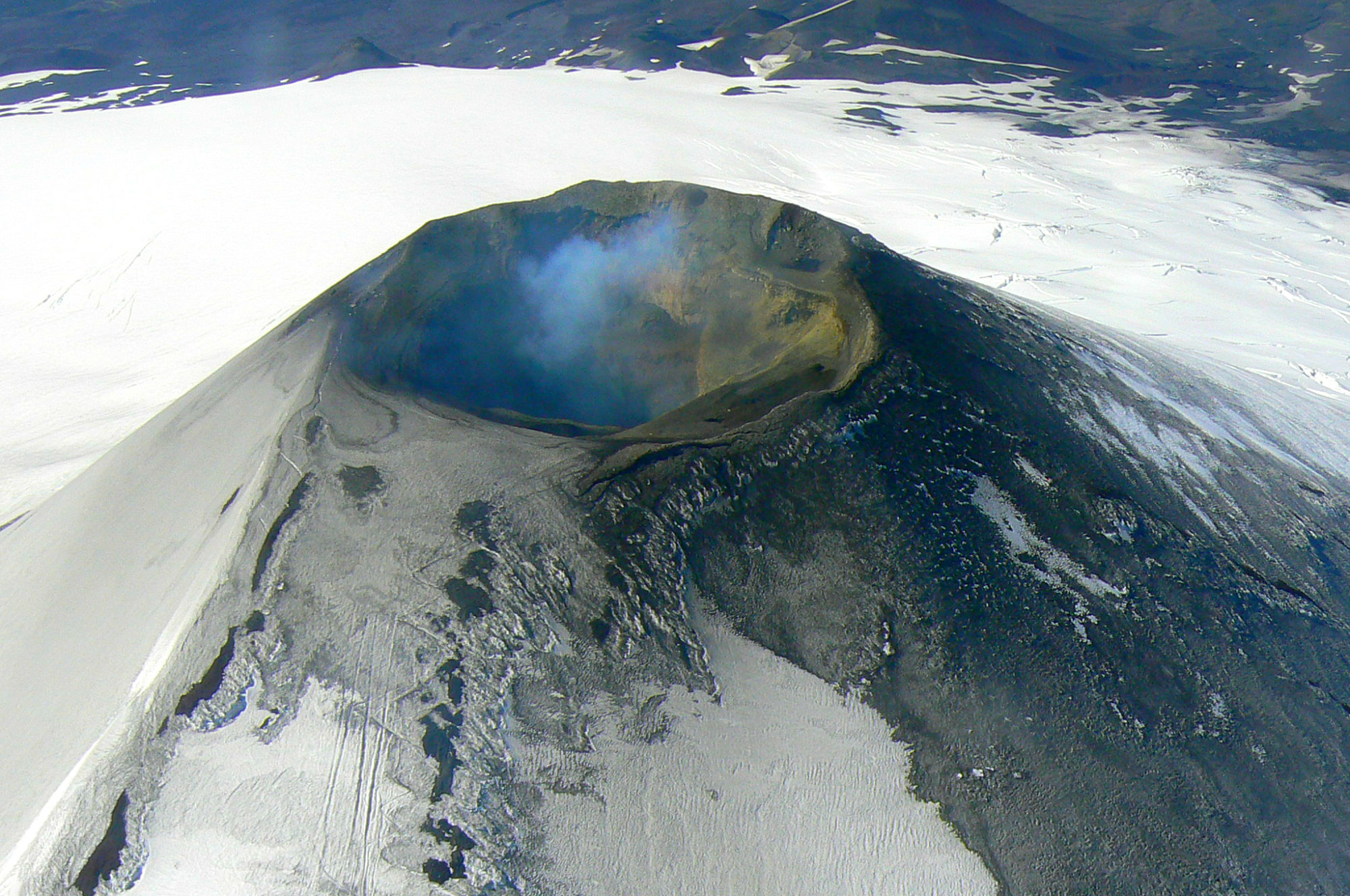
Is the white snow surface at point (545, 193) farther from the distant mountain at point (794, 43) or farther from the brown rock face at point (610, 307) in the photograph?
the brown rock face at point (610, 307)

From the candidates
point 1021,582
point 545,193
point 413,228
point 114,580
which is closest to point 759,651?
point 1021,582

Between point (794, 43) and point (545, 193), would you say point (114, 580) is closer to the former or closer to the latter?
point (545, 193)

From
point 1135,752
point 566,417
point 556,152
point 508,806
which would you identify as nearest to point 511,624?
point 508,806

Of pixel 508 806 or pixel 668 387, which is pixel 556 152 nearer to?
pixel 668 387

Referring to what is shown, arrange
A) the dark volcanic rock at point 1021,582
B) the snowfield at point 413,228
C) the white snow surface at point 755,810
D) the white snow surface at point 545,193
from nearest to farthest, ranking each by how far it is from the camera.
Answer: the white snow surface at point 755,810
the snowfield at point 413,228
the dark volcanic rock at point 1021,582
the white snow surface at point 545,193

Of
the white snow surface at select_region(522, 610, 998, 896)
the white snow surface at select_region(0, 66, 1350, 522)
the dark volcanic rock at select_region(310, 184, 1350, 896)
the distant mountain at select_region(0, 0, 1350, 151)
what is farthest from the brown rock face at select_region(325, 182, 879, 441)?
the distant mountain at select_region(0, 0, 1350, 151)

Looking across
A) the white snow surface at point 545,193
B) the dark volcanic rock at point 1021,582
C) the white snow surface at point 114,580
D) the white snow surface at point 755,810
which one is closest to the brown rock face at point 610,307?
the dark volcanic rock at point 1021,582
